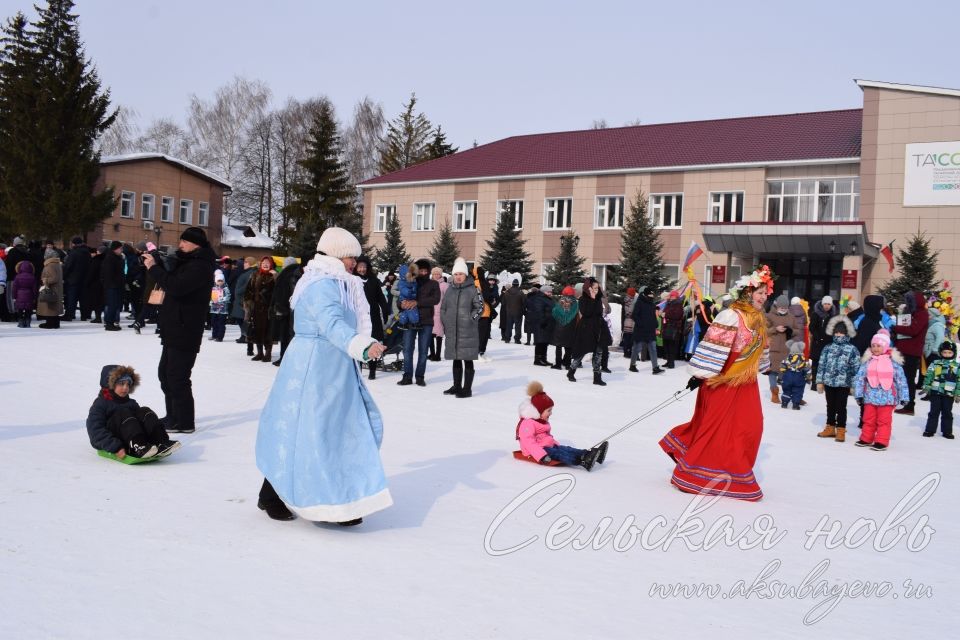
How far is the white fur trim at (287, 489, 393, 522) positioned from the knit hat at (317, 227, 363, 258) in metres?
1.55

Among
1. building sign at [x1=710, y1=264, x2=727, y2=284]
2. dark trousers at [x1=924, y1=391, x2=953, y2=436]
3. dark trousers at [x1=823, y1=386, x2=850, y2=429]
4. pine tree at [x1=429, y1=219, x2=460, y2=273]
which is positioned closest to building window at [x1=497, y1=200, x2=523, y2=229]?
pine tree at [x1=429, y1=219, x2=460, y2=273]

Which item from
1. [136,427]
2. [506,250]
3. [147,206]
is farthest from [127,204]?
[136,427]

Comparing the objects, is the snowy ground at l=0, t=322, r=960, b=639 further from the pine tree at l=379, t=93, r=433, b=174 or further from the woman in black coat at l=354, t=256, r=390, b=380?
the pine tree at l=379, t=93, r=433, b=174

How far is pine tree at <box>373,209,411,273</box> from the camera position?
140 feet

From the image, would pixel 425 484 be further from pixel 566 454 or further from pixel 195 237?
pixel 195 237

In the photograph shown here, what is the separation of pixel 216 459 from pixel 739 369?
452 cm

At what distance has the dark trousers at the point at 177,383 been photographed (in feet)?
25.4

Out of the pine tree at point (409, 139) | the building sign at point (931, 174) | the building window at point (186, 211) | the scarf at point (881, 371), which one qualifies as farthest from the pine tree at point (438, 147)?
the scarf at point (881, 371)

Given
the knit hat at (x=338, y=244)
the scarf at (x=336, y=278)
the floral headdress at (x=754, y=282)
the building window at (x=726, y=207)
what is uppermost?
the building window at (x=726, y=207)

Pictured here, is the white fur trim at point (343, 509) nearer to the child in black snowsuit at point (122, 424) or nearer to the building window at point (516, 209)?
the child in black snowsuit at point (122, 424)

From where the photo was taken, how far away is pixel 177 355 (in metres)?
7.70

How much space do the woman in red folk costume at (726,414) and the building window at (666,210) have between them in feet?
99.6

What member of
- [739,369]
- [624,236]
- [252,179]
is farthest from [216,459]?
[252,179]

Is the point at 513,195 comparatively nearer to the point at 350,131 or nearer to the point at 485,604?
the point at 350,131
